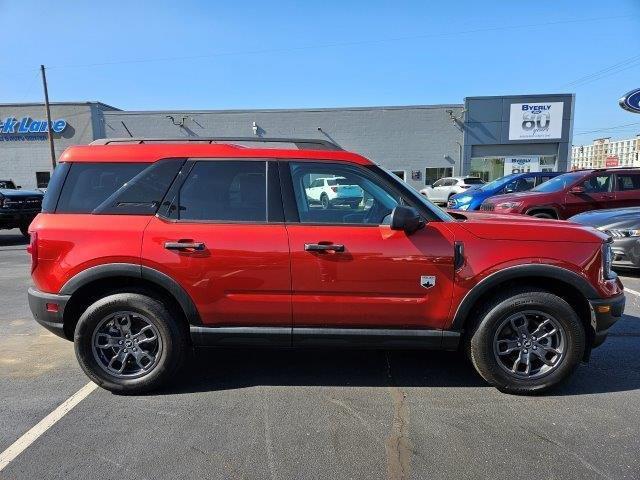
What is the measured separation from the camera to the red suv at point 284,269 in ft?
11.0

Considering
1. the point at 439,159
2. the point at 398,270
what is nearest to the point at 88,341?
the point at 398,270

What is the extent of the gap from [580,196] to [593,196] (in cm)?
35

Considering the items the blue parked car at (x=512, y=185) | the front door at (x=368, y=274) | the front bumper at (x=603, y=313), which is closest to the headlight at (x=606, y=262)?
the front bumper at (x=603, y=313)

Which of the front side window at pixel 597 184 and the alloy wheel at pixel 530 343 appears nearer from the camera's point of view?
the alloy wheel at pixel 530 343

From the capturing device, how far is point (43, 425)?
3.13m

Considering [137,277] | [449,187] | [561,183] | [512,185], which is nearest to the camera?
[137,277]

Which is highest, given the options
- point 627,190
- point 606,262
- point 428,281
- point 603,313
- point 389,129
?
point 389,129

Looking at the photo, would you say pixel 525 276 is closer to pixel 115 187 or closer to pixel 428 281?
pixel 428 281

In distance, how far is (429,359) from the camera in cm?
422

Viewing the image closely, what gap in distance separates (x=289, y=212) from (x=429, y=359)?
75.1 inches

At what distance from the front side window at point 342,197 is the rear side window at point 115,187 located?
3.10 feet

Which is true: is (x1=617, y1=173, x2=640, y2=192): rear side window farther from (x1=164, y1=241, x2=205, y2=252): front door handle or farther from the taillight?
the taillight

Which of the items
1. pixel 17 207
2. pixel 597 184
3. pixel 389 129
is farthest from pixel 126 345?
pixel 389 129

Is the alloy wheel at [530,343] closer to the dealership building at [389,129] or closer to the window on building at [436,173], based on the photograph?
the dealership building at [389,129]
